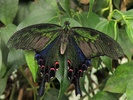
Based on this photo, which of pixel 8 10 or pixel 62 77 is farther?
pixel 8 10

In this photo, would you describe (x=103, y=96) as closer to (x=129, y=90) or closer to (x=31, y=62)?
(x=129, y=90)

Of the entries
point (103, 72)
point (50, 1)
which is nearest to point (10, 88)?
point (103, 72)

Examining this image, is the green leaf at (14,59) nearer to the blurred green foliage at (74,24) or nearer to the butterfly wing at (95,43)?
the blurred green foliage at (74,24)

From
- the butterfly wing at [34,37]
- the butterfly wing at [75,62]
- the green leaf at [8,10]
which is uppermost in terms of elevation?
the green leaf at [8,10]

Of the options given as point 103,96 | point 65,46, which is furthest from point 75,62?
point 103,96

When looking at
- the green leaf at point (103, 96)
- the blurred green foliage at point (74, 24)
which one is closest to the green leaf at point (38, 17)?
the blurred green foliage at point (74, 24)

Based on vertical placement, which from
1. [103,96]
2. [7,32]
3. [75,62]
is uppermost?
[7,32]

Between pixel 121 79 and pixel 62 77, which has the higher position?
pixel 62 77

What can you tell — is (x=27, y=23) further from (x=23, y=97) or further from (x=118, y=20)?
(x=23, y=97)

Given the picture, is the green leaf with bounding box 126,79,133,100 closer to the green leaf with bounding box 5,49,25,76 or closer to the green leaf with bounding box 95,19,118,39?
the green leaf with bounding box 95,19,118,39
